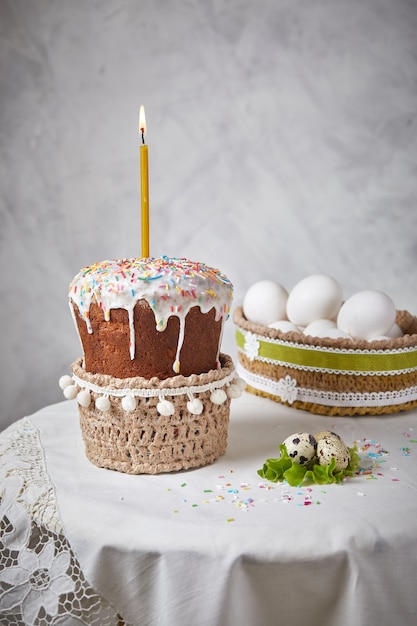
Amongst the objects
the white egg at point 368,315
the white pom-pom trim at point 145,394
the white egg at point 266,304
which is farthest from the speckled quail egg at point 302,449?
the white egg at point 266,304

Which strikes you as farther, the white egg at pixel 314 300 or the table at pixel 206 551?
the white egg at pixel 314 300

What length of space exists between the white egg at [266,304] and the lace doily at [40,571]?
0.75 metres

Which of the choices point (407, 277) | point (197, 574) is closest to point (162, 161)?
point (407, 277)

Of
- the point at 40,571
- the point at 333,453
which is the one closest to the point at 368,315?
the point at 333,453

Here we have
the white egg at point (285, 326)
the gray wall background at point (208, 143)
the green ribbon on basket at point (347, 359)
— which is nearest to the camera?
the green ribbon on basket at point (347, 359)

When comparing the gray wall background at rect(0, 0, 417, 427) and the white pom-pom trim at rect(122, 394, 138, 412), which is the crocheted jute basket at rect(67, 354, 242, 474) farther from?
the gray wall background at rect(0, 0, 417, 427)

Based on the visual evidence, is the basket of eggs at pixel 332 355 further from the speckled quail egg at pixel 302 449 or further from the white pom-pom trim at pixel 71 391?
the white pom-pom trim at pixel 71 391

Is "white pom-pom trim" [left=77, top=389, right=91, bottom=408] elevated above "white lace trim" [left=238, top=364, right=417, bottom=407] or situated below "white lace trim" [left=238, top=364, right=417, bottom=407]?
above

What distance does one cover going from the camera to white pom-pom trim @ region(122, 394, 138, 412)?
3.75ft

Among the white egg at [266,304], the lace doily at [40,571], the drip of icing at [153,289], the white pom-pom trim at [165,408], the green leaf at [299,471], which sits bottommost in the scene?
the lace doily at [40,571]

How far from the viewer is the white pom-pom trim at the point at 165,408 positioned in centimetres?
114

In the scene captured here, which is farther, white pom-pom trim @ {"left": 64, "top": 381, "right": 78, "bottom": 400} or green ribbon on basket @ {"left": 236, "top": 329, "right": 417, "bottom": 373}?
green ribbon on basket @ {"left": 236, "top": 329, "right": 417, "bottom": 373}

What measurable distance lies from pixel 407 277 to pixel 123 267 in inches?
50.3

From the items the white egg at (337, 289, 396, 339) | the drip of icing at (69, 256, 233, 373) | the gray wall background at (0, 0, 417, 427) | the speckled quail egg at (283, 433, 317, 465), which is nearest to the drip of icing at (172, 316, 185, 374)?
the drip of icing at (69, 256, 233, 373)
